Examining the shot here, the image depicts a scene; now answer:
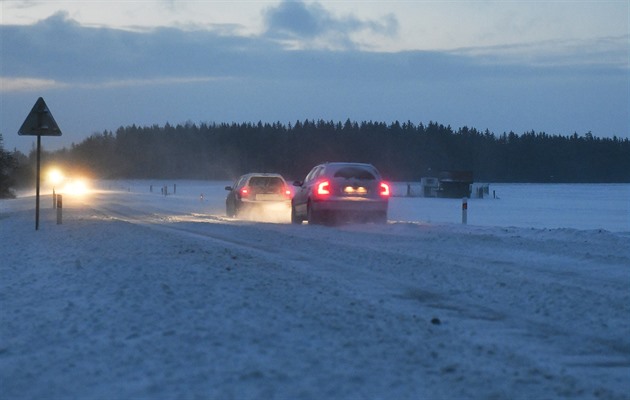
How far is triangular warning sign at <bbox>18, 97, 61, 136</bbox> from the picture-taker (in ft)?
64.1

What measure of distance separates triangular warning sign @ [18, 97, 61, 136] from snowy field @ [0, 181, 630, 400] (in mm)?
5555

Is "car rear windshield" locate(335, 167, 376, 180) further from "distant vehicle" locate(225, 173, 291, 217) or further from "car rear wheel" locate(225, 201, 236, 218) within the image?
"car rear wheel" locate(225, 201, 236, 218)

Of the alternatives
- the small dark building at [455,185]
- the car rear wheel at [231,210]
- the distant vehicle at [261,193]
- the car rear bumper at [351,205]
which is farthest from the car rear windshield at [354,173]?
the small dark building at [455,185]

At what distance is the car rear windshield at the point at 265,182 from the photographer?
2844cm

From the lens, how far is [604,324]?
321 inches

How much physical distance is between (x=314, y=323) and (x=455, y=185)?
2600 inches

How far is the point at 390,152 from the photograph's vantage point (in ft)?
452

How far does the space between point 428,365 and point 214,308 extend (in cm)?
283

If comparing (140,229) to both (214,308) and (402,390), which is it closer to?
(214,308)

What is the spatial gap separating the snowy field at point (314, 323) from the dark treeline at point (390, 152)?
116 m

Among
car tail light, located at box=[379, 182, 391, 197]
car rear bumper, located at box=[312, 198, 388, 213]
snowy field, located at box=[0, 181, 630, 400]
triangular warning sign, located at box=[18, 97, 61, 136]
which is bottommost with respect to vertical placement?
snowy field, located at box=[0, 181, 630, 400]

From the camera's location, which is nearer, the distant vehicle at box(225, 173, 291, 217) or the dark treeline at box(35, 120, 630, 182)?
the distant vehicle at box(225, 173, 291, 217)

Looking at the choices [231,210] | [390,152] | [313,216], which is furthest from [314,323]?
[390,152]

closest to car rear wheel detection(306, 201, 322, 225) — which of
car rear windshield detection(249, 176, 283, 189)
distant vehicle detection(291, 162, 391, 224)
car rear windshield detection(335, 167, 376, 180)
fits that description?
distant vehicle detection(291, 162, 391, 224)
